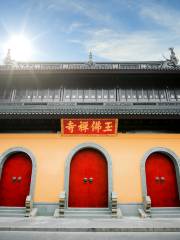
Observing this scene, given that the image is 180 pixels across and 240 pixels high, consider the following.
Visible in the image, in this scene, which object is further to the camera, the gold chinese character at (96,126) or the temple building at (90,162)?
the gold chinese character at (96,126)

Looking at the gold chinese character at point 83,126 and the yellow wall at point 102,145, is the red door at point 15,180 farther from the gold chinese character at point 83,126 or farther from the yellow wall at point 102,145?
the gold chinese character at point 83,126

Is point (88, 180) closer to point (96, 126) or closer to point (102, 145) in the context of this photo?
point (102, 145)

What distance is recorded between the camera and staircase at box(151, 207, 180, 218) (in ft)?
22.5

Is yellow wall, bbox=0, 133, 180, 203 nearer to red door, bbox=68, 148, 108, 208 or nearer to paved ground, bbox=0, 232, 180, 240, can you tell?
red door, bbox=68, 148, 108, 208

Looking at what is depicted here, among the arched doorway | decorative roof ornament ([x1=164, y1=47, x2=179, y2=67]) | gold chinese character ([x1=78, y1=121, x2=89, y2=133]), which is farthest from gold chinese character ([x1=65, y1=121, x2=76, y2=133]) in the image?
decorative roof ornament ([x1=164, y1=47, x2=179, y2=67])

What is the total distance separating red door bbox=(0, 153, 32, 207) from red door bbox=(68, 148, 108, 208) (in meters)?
1.82

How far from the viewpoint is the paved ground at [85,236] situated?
463cm

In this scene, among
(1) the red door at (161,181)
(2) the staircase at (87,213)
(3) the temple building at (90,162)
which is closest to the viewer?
(2) the staircase at (87,213)

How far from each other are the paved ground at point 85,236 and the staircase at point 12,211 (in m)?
2.03

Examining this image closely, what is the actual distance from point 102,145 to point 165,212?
340 cm

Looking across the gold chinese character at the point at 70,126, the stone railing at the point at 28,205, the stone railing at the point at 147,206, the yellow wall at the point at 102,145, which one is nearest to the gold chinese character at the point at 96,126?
the yellow wall at the point at 102,145

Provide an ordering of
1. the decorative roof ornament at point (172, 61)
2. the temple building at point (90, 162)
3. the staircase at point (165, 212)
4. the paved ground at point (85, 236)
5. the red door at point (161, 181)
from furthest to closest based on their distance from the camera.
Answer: the decorative roof ornament at point (172, 61), the red door at point (161, 181), the temple building at point (90, 162), the staircase at point (165, 212), the paved ground at point (85, 236)

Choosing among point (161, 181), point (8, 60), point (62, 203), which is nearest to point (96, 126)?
point (62, 203)

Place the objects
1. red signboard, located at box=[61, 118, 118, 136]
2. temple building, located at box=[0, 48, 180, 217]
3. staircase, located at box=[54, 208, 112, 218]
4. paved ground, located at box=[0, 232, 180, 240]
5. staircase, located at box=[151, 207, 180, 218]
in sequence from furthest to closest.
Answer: red signboard, located at box=[61, 118, 118, 136]
temple building, located at box=[0, 48, 180, 217]
staircase, located at box=[151, 207, 180, 218]
staircase, located at box=[54, 208, 112, 218]
paved ground, located at box=[0, 232, 180, 240]
